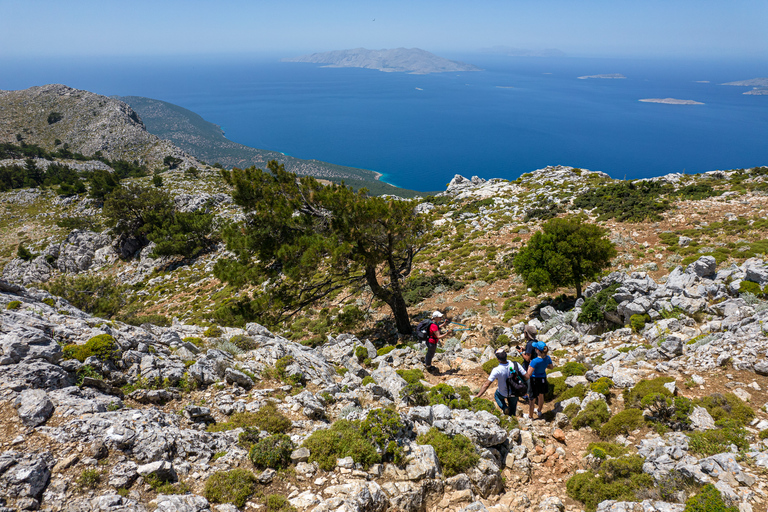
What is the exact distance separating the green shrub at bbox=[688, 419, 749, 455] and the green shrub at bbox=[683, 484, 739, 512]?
52.2 inches

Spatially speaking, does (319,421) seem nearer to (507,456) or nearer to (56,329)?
(507,456)

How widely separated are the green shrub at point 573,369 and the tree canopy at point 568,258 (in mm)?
5497

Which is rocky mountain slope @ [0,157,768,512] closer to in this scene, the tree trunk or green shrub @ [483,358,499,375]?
green shrub @ [483,358,499,375]

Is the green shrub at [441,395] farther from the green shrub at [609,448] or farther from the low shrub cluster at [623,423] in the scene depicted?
the low shrub cluster at [623,423]

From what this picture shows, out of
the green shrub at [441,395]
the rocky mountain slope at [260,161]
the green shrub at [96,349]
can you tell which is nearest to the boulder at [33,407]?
the green shrub at [96,349]

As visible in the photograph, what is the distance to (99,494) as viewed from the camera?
513 centimetres

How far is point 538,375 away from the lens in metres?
9.48

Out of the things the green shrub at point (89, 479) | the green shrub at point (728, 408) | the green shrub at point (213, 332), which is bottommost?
the green shrub at point (213, 332)

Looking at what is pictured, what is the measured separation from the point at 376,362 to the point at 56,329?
32.9 ft

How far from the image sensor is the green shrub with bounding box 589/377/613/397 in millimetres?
9430

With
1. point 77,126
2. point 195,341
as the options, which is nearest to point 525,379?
point 195,341

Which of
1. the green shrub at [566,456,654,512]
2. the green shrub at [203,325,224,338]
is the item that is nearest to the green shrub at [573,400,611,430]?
the green shrub at [566,456,654,512]

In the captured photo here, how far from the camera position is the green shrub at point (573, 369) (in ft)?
35.9

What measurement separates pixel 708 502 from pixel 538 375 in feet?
14.3
